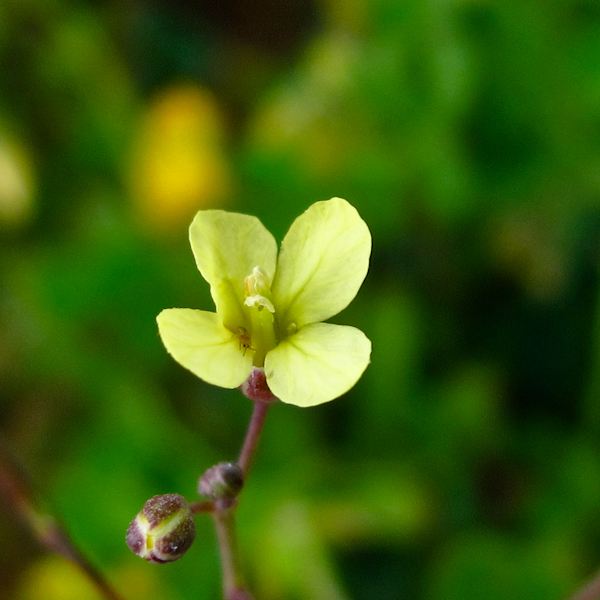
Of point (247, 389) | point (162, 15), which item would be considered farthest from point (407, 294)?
point (162, 15)

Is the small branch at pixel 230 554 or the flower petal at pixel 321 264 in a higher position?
the flower petal at pixel 321 264

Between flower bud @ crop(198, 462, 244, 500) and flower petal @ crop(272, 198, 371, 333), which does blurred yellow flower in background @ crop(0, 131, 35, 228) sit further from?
flower bud @ crop(198, 462, 244, 500)

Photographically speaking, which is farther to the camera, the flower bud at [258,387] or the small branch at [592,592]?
the small branch at [592,592]

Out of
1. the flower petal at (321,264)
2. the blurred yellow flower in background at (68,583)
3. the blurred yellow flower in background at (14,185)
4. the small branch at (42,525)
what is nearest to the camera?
the flower petal at (321,264)

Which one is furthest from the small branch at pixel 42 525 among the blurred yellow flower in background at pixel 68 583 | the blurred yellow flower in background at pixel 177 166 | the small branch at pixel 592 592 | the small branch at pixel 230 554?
the blurred yellow flower in background at pixel 177 166

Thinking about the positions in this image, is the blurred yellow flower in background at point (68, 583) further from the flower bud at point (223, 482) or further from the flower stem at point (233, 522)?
the flower bud at point (223, 482)

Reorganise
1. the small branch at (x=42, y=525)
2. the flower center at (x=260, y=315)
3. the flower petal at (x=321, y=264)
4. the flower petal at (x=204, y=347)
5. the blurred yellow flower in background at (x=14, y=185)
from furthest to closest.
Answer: the blurred yellow flower in background at (x=14, y=185) → the small branch at (x=42, y=525) → the flower center at (x=260, y=315) → the flower petal at (x=321, y=264) → the flower petal at (x=204, y=347)

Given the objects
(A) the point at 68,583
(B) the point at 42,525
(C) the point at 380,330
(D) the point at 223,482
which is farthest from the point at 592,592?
(A) the point at 68,583

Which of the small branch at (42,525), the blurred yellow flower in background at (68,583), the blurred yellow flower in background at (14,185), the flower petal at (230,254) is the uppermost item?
the blurred yellow flower in background at (14,185)
